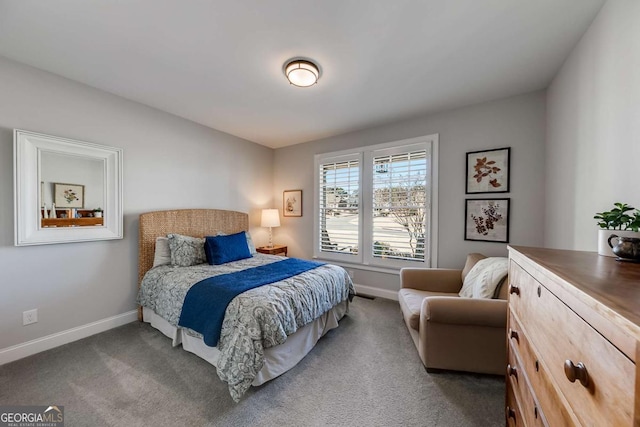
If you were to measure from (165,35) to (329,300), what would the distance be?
2.60 metres

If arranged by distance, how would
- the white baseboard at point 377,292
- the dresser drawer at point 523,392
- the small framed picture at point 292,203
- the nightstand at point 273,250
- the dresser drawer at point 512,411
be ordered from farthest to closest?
the small framed picture at point 292,203 → the nightstand at point 273,250 → the white baseboard at point 377,292 → the dresser drawer at point 512,411 → the dresser drawer at point 523,392

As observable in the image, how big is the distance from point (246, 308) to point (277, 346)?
418mm

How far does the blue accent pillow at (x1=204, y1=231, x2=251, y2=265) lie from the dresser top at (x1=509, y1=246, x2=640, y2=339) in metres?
2.83

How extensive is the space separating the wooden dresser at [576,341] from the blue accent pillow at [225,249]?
2.77 m

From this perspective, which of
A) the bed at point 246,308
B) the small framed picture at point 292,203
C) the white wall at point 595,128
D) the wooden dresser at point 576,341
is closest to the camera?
the wooden dresser at point 576,341

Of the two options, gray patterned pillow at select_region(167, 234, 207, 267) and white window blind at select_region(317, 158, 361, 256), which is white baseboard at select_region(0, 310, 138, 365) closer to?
gray patterned pillow at select_region(167, 234, 207, 267)

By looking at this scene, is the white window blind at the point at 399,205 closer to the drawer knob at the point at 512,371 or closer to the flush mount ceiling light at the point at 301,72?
the flush mount ceiling light at the point at 301,72

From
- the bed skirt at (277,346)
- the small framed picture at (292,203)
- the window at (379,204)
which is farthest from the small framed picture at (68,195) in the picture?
the window at (379,204)

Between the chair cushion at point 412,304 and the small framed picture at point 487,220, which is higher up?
the small framed picture at point 487,220

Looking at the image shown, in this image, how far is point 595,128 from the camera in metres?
1.63

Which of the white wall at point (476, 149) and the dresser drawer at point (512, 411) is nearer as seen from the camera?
the dresser drawer at point (512, 411)

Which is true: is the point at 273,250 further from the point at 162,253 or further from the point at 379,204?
the point at 379,204

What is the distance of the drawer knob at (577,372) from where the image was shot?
55cm

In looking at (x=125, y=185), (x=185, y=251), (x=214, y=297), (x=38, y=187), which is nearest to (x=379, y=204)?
(x=214, y=297)
